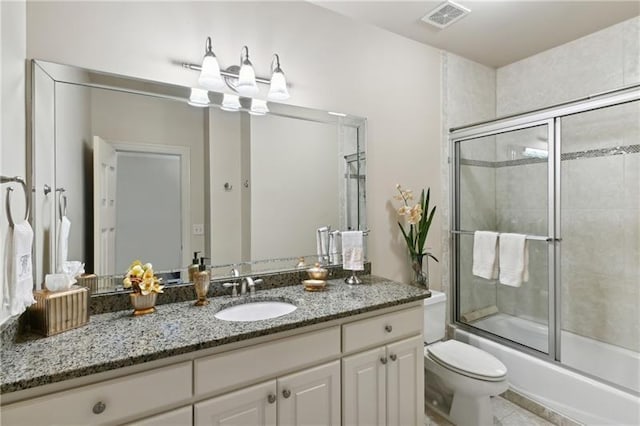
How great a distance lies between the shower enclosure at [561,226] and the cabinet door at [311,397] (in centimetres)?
158

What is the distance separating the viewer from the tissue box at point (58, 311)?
113 centimetres

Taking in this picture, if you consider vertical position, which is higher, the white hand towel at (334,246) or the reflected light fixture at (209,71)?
the reflected light fixture at (209,71)

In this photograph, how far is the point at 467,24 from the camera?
2264 mm

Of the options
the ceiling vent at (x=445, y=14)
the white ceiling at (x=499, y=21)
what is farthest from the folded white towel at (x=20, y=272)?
the ceiling vent at (x=445, y=14)

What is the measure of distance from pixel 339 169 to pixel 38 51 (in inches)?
61.1

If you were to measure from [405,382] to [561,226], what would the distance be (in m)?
1.48

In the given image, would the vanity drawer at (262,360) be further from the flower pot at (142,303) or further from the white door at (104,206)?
the white door at (104,206)

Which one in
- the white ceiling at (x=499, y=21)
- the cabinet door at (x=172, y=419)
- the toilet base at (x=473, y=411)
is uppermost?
the white ceiling at (x=499, y=21)

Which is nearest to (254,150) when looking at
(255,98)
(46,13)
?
(255,98)

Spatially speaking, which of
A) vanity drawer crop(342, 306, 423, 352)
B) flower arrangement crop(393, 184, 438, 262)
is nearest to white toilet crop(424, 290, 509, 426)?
vanity drawer crop(342, 306, 423, 352)

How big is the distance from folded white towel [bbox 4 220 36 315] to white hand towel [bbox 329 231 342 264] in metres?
1.43

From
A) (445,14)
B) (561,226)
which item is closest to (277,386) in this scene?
(561,226)

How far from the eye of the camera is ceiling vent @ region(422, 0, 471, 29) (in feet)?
6.72

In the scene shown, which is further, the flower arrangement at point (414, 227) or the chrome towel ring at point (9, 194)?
the flower arrangement at point (414, 227)
